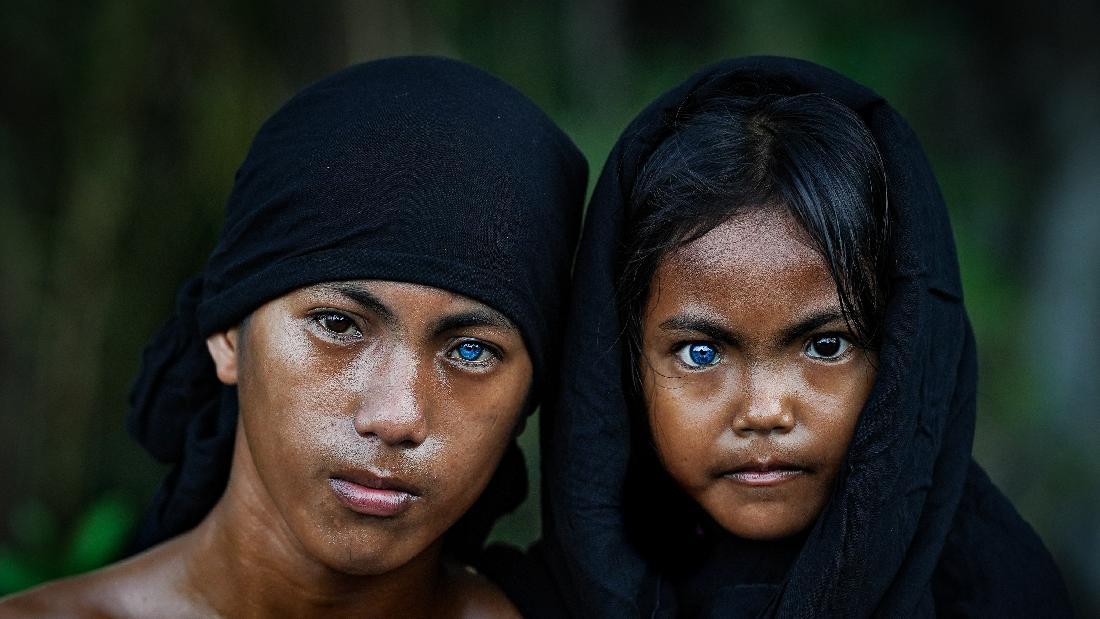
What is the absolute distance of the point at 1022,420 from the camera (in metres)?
4.38

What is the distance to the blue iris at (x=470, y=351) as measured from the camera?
2578 mm

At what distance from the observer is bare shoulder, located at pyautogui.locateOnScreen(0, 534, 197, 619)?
2688 millimetres

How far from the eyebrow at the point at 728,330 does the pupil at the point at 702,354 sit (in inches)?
1.6

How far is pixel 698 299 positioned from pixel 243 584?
1.15m

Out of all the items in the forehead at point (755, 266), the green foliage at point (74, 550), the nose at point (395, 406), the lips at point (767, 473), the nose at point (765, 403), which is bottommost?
the green foliage at point (74, 550)

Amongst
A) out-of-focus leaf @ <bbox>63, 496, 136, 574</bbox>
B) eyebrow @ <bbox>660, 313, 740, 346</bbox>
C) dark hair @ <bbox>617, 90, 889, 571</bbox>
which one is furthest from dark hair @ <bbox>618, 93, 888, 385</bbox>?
out-of-focus leaf @ <bbox>63, 496, 136, 574</bbox>

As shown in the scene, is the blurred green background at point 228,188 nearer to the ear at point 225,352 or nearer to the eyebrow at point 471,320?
the ear at point 225,352

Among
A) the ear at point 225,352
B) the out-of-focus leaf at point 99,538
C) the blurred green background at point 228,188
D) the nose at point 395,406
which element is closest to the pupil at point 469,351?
the nose at point 395,406

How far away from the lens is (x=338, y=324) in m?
2.56

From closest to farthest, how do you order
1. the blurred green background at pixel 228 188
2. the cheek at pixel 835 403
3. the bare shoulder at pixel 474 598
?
the cheek at pixel 835 403
the bare shoulder at pixel 474 598
the blurred green background at pixel 228 188

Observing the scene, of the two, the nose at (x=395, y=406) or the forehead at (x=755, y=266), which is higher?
the forehead at (x=755, y=266)

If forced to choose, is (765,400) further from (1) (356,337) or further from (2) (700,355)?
(1) (356,337)

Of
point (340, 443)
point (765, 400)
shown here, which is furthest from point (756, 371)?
point (340, 443)

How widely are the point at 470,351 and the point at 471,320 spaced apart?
75mm
